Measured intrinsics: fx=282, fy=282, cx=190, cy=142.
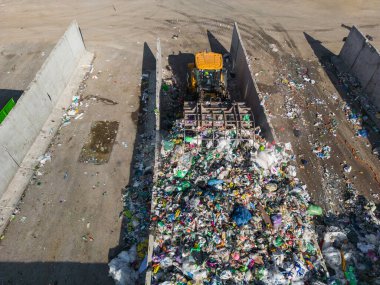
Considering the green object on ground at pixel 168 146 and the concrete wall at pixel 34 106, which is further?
the concrete wall at pixel 34 106

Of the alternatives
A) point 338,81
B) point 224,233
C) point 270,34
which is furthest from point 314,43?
point 224,233

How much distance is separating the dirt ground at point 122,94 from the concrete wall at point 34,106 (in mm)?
867

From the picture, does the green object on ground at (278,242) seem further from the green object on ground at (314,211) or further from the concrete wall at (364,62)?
the concrete wall at (364,62)

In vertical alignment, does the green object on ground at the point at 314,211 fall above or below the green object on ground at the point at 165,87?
below

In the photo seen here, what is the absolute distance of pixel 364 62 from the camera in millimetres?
12938

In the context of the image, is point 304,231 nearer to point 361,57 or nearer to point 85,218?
point 85,218

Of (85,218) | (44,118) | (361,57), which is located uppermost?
(361,57)

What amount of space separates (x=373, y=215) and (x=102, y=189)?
8558 mm

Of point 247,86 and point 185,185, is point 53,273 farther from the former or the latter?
point 247,86

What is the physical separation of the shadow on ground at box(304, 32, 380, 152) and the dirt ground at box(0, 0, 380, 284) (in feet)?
0.72

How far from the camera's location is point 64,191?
9125mm

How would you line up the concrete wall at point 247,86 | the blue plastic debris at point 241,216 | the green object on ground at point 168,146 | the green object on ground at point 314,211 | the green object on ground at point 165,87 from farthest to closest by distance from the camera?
1. the green object on ground at point 165,87
2. the concrete wall at point 247,86
3. the green object on ground at point 168,146
4. the green object on ground at point 314,211
5. the blue plastic debris at point 241,216

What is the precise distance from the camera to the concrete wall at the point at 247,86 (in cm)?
956

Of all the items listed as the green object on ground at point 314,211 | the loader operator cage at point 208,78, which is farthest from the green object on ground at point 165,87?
the green object on ground at point 314,211
